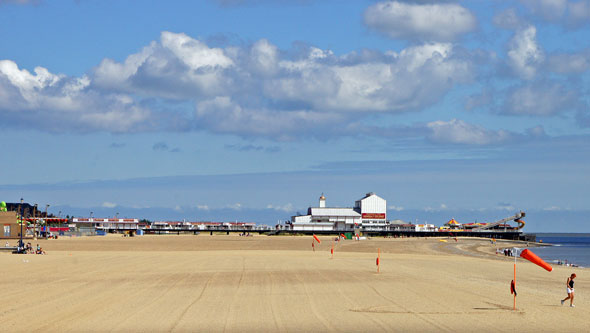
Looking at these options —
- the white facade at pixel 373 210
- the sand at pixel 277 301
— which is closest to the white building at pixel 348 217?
the white facade at pixel 373 210

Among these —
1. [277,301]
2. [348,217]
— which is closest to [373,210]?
[348,217]

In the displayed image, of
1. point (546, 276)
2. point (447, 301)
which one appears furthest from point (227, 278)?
point (546, 276)

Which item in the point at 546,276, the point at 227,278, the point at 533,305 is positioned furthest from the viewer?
the point at 546,276

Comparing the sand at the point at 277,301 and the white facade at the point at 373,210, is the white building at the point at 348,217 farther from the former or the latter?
the sand at the point at 277,301

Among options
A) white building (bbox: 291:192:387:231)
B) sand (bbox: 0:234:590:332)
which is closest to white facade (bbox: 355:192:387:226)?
white building (bbox: 291:192:387:231)

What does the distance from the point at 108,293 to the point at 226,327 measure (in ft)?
33.2

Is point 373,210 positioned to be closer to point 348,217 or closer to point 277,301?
point 348,217

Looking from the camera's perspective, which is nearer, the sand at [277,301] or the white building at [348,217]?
the sand at [277,301]

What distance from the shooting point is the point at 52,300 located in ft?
80.6

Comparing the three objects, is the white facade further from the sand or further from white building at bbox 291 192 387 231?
the sand

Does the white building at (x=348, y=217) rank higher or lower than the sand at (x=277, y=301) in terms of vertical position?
higher

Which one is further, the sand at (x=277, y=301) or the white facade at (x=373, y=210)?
the white facade at (x=373, y=210)

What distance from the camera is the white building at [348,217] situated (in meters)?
187

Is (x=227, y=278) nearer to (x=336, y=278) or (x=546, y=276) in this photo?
(x=336, y=278)
